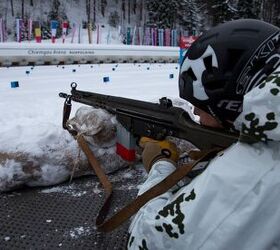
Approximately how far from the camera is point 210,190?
876 mm

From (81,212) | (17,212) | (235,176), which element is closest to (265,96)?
(235,176)

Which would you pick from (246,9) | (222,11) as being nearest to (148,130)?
(222,11)

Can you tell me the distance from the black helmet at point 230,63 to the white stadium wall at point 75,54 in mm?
9856

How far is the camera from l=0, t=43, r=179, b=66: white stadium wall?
10680mm

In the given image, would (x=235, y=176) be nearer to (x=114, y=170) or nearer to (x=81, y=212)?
(x=81, y=212)

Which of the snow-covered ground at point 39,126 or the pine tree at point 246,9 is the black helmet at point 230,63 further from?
the pine tree at point 246,9

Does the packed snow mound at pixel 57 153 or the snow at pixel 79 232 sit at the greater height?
the packed snow mound at pixel 57 153

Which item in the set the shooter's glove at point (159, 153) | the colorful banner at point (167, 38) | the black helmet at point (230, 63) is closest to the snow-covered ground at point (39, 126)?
the shooter's glove at point (159, 153)

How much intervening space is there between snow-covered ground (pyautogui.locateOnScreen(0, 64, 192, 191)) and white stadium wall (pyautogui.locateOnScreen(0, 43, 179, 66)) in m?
1.92

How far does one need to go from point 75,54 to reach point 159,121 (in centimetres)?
1055

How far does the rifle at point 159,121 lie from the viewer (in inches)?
58.9

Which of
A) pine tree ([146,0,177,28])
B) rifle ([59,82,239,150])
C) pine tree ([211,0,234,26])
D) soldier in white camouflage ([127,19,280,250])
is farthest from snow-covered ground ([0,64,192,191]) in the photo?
pine tree ([146,0,177,28])

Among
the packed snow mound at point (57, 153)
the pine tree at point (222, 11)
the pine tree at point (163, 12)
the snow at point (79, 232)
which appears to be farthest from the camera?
the pine tree at point (163, 12)

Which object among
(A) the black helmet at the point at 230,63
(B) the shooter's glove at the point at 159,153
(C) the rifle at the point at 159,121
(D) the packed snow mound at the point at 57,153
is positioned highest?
(A) the black helmet at the point at 230,63
